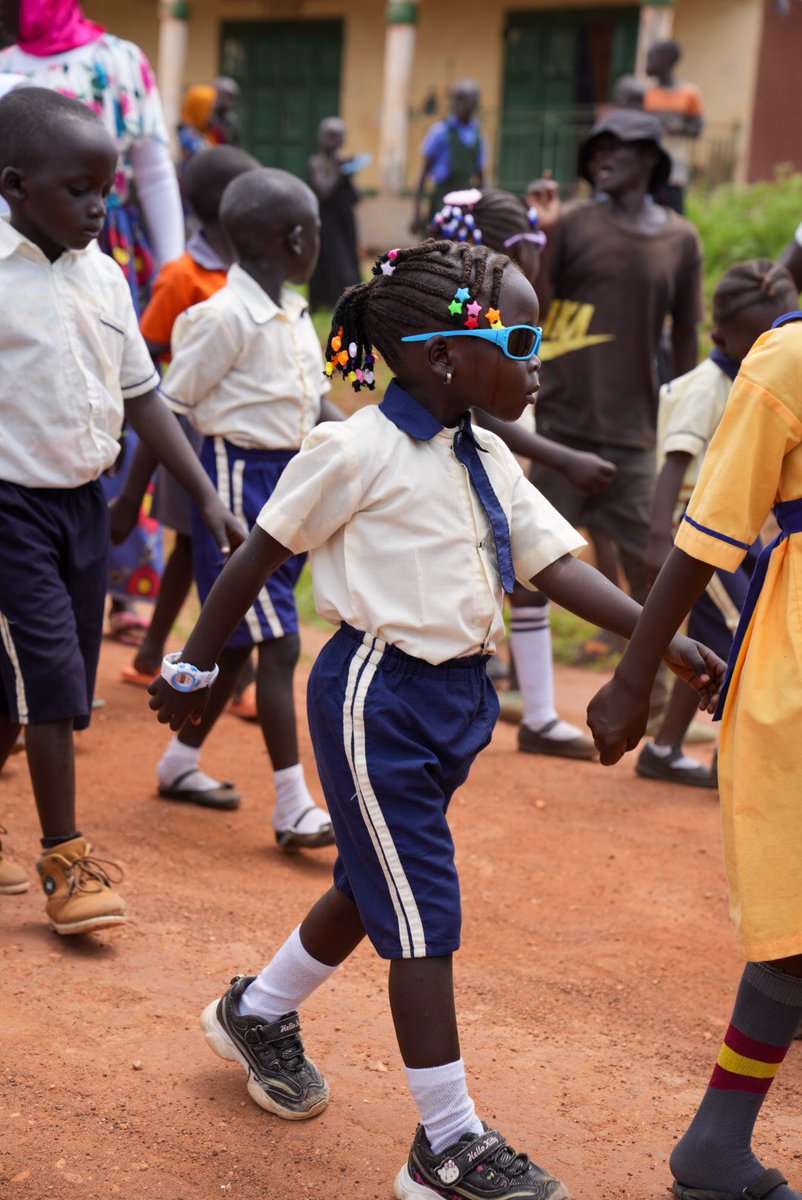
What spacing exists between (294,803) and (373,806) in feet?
5.67

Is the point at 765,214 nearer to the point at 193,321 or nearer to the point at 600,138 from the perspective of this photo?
the point at 600,138

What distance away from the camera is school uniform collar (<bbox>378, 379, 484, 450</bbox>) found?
2629 mm

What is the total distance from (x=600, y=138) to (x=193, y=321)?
2294 millimetres

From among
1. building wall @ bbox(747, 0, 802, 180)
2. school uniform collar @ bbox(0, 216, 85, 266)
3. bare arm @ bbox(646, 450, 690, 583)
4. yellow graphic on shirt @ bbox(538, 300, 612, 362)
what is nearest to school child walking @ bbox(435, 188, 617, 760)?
bare arm @ bbox(646, 450, 690, 583)

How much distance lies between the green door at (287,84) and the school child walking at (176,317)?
16.8 meters

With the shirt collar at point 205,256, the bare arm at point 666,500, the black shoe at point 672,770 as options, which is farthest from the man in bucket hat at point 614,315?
the shirt collar at point 205,256

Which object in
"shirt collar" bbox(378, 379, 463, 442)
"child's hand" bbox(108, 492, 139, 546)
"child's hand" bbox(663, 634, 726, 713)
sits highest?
"shirt collar" bbox(378, 379, 463, 442)

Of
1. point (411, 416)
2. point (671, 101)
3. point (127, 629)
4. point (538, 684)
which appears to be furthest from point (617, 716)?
point (671, 101)

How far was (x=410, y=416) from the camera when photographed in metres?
2.64

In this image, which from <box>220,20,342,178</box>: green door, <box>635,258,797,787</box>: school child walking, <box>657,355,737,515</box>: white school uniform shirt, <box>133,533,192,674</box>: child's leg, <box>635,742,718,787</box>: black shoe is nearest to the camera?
<box>635,258,797,787</box>: school child walking

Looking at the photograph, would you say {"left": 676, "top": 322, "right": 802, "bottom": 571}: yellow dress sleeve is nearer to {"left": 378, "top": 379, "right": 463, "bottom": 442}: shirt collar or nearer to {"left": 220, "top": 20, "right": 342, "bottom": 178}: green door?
{"left": 378, "top": 379, "right": 463, "bottom": 442}: shirt collar

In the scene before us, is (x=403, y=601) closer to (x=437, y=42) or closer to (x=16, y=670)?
(x=16, y=670)

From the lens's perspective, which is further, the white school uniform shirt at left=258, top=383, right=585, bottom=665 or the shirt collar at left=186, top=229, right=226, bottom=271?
the shirt collar at left=186, top=229, right=226, bottom=271

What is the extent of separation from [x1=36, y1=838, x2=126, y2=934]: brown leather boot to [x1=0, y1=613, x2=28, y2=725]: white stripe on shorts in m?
0.32
